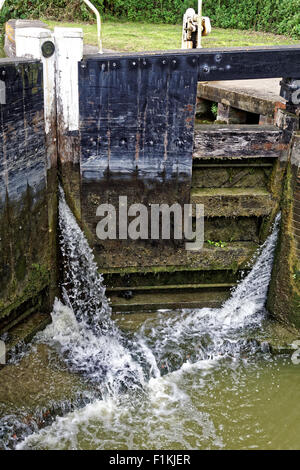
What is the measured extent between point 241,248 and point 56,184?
7.86ft

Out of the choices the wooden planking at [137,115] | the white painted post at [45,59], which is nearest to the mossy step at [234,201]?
the wooden planking at [137,115]

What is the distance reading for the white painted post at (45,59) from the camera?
552 centimetres

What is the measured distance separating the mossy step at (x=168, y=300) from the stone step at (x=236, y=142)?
180 cm

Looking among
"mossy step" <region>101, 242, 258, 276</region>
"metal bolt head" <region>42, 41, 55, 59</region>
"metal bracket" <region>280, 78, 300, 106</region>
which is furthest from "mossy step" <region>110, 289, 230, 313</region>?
"metal bolt head" <region>42, 41, 55, 59</region>

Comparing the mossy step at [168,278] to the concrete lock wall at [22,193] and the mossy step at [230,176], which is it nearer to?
the concrete lock wall at [22,193]

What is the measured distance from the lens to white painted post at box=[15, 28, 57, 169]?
5516 millimetres

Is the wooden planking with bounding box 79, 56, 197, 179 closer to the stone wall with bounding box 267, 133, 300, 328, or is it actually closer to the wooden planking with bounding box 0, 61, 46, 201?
the wooden planking with bounding box 0, 61, 46, 201

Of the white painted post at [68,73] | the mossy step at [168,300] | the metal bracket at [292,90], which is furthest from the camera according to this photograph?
the mossy step at [168,300]

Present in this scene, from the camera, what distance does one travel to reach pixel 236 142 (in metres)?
6.27

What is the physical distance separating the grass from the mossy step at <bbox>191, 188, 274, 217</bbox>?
14.2 ft

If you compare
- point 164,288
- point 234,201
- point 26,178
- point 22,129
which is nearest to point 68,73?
point 22,129

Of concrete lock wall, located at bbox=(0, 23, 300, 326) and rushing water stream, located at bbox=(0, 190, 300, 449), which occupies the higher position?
concrete lock wall, located at bbox=(0, 23, 300, 326)

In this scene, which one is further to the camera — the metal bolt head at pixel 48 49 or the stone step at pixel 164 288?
the stone step at pixel 164 288
